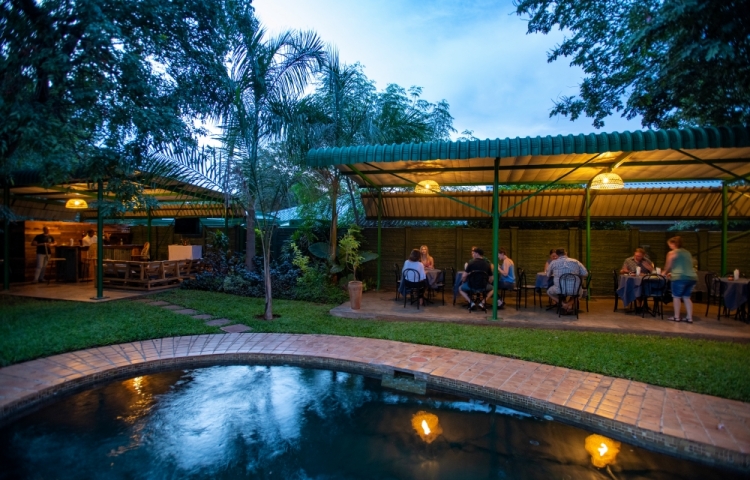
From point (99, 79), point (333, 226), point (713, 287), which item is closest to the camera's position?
point (99, 79)

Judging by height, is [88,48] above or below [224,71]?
below

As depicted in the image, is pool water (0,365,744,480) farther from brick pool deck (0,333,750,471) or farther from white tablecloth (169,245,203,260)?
white tablecloth (169,245,203,260)

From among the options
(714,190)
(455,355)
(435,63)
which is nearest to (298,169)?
(455,355)

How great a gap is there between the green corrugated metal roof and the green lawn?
115 inches

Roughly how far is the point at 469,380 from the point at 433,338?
1.68 meters

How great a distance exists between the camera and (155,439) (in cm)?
356

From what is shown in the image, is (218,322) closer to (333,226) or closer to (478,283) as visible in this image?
(333,226)

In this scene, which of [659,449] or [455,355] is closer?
[659,449]

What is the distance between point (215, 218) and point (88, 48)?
9754mm

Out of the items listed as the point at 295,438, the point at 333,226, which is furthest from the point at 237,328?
the point at 333,226

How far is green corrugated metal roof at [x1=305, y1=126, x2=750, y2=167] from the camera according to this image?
5.63 m

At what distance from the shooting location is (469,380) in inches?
172

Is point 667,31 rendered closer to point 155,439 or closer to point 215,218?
point 155,439

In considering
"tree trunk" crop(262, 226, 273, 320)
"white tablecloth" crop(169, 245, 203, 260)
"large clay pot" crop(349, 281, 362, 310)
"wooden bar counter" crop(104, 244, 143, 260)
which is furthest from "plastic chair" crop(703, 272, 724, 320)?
"wooden bar counter" crop(104, 244, 143, 260)
